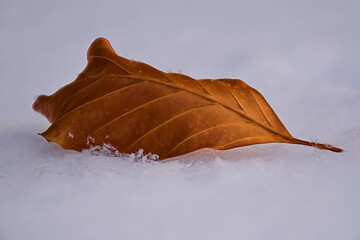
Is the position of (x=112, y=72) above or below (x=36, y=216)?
above

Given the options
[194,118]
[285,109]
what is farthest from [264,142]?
[285,109]

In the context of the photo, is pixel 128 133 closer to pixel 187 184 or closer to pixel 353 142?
pixel 187 184

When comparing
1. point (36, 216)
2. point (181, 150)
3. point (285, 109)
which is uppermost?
point (285, 109)

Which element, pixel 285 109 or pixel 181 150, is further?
pixel 285 109

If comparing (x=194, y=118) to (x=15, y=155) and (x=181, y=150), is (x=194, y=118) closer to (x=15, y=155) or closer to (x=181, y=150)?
(x=181, y=150)

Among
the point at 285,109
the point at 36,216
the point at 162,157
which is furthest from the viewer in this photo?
the point at 285,109

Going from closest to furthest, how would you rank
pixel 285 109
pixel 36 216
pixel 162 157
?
pixel 36 216 → pixel 162 157 → pixel 285 109

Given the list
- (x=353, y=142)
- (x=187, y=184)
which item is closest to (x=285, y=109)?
(x=353, y=142)
